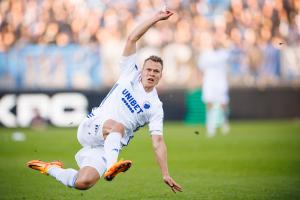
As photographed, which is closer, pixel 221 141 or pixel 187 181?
pixel 187 181

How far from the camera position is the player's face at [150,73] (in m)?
8.52

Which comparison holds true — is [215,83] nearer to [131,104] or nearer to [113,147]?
[131,104]

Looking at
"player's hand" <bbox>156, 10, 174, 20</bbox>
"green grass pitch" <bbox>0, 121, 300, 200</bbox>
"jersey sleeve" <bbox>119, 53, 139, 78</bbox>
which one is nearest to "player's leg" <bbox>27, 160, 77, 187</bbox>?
"green grass pitch" <bbox>0, 121, 300, 200</bbox>

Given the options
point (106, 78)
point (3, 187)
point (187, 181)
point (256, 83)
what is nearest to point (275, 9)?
point (256, 83)

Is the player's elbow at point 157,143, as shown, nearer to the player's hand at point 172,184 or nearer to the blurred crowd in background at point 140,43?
the player's hand at point 172,184

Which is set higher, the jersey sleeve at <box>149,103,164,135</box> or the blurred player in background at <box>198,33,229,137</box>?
the blurred player in background at <box>198,33,229,137</box>

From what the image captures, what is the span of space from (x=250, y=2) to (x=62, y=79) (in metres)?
7.82

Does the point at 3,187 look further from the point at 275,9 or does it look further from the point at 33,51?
the point at 275,9

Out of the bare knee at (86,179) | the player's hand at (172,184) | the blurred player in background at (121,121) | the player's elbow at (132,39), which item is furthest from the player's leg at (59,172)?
the player's elbow at (132,39)

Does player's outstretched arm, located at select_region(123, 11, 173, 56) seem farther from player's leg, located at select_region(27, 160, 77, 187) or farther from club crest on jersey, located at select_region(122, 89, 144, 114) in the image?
player's leg, located at select_region(27, 160, 77, 187)

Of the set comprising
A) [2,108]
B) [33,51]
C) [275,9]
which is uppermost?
[275,9]

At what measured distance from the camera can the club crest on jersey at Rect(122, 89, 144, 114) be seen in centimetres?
873

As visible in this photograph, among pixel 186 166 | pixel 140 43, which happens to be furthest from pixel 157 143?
pixel 140 43

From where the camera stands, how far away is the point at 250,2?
27359 millimetres
